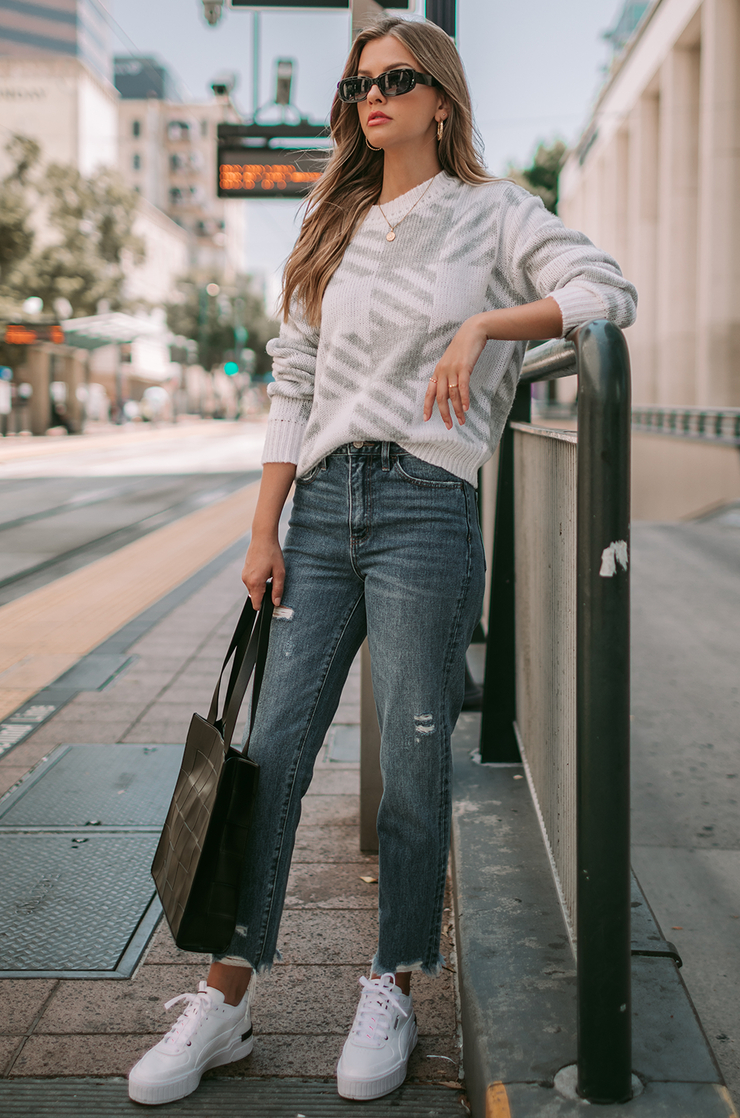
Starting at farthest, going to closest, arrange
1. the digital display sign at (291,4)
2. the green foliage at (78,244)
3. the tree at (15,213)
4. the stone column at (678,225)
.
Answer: the green foliage at (78,244) < the tree at (15,213) < the stone column at (678,225) < the digital display sign at (291,4)

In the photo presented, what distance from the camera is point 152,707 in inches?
177

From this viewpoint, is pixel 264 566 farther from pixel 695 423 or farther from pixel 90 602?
pixel 695 423

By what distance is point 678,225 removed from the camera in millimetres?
26469

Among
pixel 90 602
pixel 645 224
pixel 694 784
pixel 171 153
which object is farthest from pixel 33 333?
pixel 171 153

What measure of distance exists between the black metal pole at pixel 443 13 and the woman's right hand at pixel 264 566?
5.70 ft

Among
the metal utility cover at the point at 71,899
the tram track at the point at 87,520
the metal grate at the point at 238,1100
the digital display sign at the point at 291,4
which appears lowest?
the metal grate at the point at 238,1100

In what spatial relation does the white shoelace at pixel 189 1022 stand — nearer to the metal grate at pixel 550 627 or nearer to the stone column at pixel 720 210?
the metal grate at pixel 550 627

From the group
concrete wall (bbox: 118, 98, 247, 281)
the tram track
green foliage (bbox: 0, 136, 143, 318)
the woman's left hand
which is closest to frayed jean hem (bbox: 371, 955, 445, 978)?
the woman's left hand

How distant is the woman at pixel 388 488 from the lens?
6.18 ft

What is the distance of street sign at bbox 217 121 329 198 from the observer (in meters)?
9.97

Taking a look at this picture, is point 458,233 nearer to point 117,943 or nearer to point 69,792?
point 117,943

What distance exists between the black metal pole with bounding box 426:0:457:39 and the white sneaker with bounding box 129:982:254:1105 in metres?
2.51

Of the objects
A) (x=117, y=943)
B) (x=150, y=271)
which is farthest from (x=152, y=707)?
(x=150, y=271)

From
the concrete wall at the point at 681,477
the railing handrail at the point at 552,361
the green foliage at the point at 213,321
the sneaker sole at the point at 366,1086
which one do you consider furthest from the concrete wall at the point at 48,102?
the sneaker sole at the point at 366,1086
